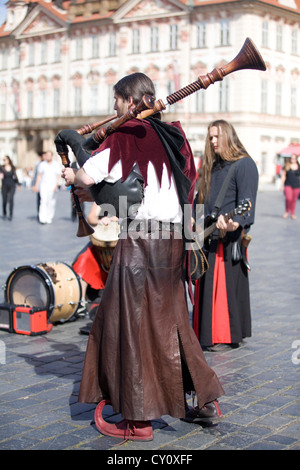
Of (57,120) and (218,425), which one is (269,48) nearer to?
(57,120)

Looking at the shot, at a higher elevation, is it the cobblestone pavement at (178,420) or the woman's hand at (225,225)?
the woman's hand at (225,225)

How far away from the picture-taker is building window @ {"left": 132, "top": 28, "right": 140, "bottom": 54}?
161 ft

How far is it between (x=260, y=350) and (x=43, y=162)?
37.7 feet

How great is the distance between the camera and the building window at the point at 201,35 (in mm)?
45844

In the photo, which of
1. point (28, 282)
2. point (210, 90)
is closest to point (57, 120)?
point (210, 90)

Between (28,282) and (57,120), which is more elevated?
(57,120)

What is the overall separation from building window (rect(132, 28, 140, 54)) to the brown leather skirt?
154ft

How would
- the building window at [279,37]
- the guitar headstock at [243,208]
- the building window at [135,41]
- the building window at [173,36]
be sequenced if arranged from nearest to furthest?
the guitar headstock at [243,208] < the building window at [279,37] < the building window at [173,36] < the building window at [135,41]

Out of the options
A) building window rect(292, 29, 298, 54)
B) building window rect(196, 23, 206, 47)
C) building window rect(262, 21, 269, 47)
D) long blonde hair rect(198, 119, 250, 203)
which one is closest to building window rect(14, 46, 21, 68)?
building window rect(196, 23, 206, 47)

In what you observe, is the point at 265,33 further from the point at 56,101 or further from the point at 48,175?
the point at 48,175

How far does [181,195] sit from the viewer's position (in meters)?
3.71

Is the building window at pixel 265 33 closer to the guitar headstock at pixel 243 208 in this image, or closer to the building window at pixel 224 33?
the building window at pixel 224 33

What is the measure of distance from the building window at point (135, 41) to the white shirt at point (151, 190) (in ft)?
154

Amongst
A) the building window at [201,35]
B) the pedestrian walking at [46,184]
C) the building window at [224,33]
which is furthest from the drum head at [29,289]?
the building window at [201,35]
